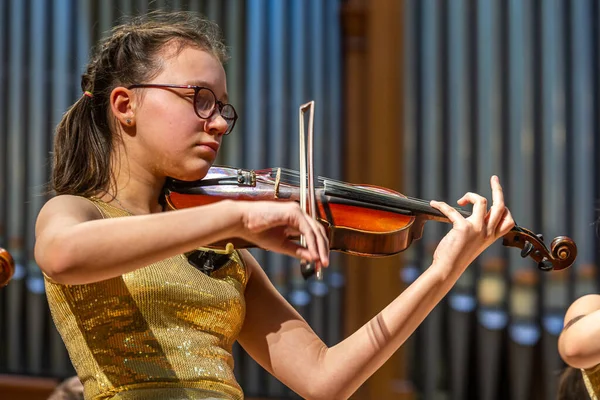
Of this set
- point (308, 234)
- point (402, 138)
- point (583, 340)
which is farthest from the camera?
point (402, 138)

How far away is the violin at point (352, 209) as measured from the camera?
151cm

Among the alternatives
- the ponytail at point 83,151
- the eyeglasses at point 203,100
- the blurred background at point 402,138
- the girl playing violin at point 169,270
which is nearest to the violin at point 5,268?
the girl playing violin at point 169,270

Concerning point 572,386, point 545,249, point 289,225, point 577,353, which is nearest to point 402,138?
point 572,386

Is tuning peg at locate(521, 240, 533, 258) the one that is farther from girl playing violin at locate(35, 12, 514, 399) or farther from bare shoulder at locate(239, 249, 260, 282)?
bare shoulder at locate(239, 249, 260, 282)

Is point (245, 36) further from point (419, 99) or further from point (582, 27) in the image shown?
point (582, 27)

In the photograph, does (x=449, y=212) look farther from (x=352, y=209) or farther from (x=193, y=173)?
(x=193, y=173)

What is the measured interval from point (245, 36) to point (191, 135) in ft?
7.22

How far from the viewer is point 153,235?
4.06ft

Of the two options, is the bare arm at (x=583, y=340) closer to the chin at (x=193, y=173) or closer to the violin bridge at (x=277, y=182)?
the violin bridge at (x=277, y=182)

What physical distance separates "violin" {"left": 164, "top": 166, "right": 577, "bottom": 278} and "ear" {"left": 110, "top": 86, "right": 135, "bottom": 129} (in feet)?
0.43

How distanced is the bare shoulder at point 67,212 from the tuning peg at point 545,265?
710mm

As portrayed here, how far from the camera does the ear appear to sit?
4.99 feet

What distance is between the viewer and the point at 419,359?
3.40 meters

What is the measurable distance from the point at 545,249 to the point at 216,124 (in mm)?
581
